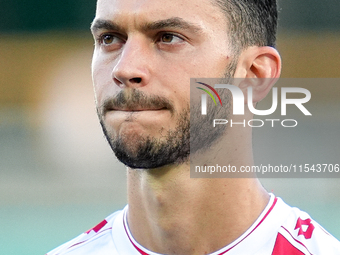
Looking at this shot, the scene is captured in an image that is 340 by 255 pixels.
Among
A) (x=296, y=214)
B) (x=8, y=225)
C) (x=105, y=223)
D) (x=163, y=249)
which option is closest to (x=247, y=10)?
(x=296, y=214)

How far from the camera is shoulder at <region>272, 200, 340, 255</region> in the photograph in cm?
197

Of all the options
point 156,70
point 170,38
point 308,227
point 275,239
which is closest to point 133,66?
point 156,70

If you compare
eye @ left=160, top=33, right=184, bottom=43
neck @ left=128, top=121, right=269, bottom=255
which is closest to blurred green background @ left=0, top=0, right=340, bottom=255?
neck @ left=128, top=121, right=269, bottom=255

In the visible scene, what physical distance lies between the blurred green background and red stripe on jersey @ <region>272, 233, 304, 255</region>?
656 cm

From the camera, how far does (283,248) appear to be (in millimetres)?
1986

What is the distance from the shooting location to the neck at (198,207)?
2.01 m

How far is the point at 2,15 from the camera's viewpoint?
15469mm

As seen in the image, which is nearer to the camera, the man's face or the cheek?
the man's face

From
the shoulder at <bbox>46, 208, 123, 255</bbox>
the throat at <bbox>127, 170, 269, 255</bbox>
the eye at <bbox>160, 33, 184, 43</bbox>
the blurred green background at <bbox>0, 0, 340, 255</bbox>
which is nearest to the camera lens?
the eye at <bbox>160, 33, 184, 43</bbox>

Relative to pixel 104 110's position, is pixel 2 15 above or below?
above

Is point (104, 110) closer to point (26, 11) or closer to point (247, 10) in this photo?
point (247, 10)

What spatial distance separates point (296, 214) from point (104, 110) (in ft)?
3.45

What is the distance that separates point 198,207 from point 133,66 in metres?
0.71

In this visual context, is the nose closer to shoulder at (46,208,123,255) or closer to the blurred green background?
shoulder at (46,208,123,255)
